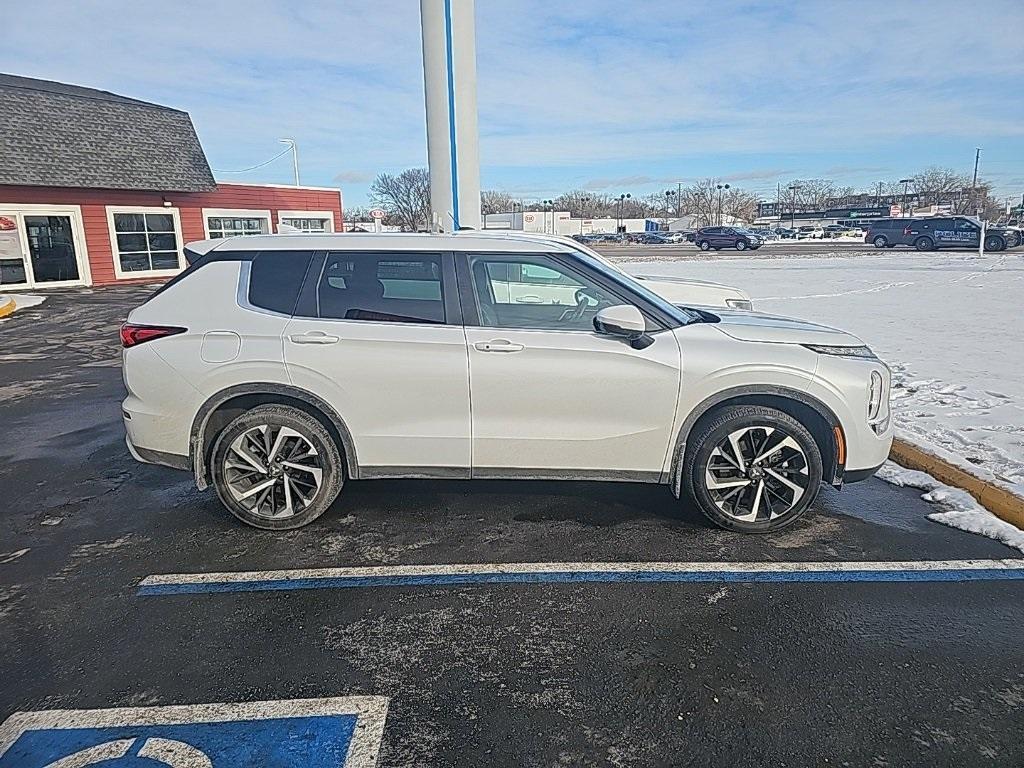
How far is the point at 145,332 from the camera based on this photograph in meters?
4.36

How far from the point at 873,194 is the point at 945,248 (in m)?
102

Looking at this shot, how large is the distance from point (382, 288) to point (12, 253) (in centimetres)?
2297

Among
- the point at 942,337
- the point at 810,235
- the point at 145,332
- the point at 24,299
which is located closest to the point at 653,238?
the point at 810,235

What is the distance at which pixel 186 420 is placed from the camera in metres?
4.34

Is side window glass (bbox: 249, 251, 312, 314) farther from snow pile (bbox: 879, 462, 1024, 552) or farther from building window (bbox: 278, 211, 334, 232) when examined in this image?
building window (bbox: 278, 211, 334, 232)

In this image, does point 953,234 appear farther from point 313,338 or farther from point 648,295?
point 313,338

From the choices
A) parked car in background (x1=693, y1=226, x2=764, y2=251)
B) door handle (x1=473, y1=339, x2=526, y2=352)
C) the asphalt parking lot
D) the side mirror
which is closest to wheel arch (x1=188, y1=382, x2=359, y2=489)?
the asphalt parking lot

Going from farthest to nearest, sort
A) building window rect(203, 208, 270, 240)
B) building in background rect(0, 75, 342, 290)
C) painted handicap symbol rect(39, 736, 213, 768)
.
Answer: building window rect(203, 208, 270, 240) < building in background rect(0, 75, 342, 290) < painted handicap symbol rect(39, 736, 213, 768)

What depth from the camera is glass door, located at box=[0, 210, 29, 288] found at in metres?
21.0

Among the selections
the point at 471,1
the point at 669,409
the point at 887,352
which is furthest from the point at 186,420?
the point at 471,1

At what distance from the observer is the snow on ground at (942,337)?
5.61 m

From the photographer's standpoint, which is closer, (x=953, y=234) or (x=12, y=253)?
(x=12, y=253)

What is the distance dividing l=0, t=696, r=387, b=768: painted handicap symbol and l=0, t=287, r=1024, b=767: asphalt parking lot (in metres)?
0.07

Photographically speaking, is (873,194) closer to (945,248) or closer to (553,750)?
(945,248)
